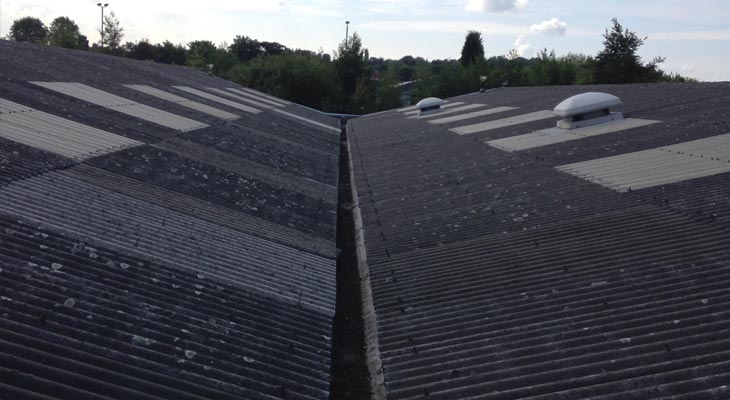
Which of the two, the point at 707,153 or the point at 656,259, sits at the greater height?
the point at 707,153

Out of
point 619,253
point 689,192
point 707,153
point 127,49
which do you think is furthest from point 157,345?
point 127,49

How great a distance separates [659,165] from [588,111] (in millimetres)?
7671

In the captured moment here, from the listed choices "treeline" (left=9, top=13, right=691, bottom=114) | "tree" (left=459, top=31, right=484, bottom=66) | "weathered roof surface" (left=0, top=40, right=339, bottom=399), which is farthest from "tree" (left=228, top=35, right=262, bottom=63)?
"weathered roof surface" (left=0, top=40, right=339, bottom=399)

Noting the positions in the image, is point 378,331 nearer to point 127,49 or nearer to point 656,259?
point 656,259

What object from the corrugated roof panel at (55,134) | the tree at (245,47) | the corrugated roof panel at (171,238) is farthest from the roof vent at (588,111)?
the tree at (245,47)

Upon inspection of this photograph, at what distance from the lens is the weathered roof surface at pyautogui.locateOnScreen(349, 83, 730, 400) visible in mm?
6395

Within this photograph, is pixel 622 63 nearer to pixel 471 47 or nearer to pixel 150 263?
pixel 471 47

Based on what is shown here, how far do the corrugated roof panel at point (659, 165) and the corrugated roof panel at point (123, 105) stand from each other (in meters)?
11.2

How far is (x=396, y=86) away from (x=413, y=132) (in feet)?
129

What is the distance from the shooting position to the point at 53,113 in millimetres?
14672

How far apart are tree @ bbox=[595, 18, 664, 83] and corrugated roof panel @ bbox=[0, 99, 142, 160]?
54716 mm

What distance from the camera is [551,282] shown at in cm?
859

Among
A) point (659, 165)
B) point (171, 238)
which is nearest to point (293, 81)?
point (659, 165)

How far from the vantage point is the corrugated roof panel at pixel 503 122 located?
965 inches
